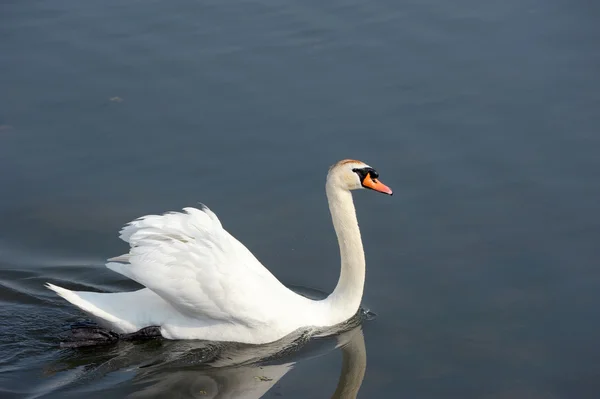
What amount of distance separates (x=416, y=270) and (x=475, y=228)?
84 cm

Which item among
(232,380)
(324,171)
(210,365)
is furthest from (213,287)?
(324,171)

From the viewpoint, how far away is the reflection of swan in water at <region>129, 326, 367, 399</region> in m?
7.18

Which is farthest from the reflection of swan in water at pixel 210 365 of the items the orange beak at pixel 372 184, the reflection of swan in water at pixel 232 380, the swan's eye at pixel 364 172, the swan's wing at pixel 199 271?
the swan's eye at pixel 364 172

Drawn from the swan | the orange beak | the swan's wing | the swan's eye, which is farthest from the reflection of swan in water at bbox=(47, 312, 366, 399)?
the swan's eye

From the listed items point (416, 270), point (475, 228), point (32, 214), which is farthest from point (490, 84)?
point (32, 214)

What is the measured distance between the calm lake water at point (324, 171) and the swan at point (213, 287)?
247 mm

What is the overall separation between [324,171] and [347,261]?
2051 millimetres

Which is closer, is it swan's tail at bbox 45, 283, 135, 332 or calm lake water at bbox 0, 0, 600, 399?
calm lake water at bbox 0, 0, 600, 399

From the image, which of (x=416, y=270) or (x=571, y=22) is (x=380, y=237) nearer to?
(x=416, y=270)

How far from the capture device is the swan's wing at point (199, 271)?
307 inches

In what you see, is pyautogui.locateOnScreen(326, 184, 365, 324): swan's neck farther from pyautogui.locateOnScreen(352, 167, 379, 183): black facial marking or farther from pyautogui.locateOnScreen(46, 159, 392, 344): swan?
pyautogui.locateOnScreen(352, 167, 379, 183): black facial marking

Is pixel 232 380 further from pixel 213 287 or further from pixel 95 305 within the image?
pixel 95 305

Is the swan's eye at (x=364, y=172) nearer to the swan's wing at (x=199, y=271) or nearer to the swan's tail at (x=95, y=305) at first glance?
the swan's wing at (x=199, y=271)

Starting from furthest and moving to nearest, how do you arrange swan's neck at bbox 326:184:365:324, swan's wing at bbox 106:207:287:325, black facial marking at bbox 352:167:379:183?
swan's neck at bbox 326:184:365:324
black facial marking at bbox 352:167:379:183
swan's wing at bbox 106:207:287:325
